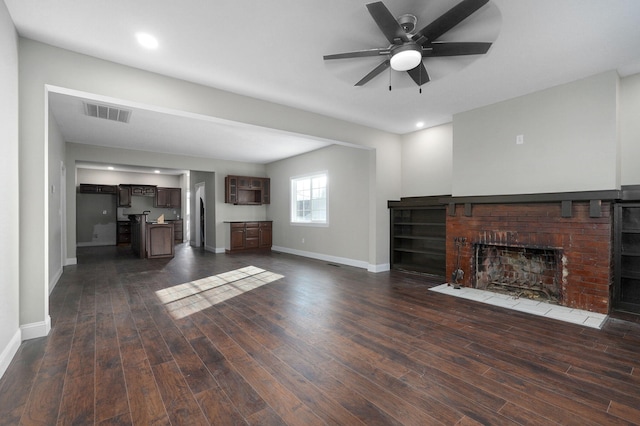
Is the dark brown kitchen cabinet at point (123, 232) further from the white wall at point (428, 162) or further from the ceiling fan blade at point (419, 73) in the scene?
the ceiling fan blade at point (419, 73)

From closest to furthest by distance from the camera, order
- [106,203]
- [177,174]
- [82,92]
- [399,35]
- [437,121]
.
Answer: [399,35] → [82,92] → [437,121] → [106,203] → [177,174]

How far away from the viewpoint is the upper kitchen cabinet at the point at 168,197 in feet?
35.0

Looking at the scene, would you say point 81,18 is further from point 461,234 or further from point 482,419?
point 461,234

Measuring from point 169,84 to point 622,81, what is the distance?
5.22m

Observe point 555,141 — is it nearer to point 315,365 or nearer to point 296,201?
point 315,365

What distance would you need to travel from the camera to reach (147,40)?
103 inches

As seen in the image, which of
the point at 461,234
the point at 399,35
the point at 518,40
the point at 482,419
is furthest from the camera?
the point at 461,234

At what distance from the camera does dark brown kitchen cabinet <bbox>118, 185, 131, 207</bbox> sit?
992cm

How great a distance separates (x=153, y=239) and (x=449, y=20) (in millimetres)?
7512

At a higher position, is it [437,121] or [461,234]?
[437,121]

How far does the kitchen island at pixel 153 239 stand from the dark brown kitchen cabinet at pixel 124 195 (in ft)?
10.6

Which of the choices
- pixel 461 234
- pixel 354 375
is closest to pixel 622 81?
pixel 461 234

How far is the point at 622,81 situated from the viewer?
11.0 feet

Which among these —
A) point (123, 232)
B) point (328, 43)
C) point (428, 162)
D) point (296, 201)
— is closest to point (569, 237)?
point (428, 162)
